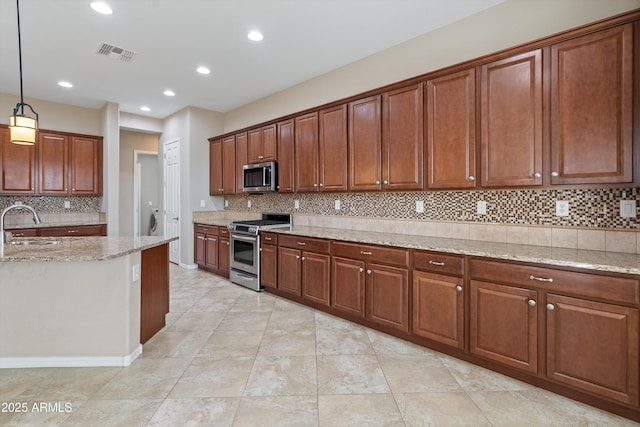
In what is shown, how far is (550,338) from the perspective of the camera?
194 centimetres

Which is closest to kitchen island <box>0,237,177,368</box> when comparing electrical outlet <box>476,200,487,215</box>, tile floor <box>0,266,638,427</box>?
tile floor <box>0,266,638,427</box>

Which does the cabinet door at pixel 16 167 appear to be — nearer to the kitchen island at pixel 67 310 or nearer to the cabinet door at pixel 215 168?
the cabinet door at pixel 215 168

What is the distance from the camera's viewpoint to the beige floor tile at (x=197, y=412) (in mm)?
1710

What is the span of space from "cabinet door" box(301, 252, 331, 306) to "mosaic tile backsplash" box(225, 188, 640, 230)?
2.47 feet

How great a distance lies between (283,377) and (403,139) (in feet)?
7.45

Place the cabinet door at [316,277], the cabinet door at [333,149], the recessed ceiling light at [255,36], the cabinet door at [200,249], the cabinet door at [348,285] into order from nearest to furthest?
the cabinet door at [348,285] → the recessed ceiling light at [255,36] → the cabinet door at [316,277] → the cabinet door at [333,149] → the cabinet door at [200,249]

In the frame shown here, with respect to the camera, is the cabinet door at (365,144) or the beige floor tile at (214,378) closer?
the beige floor tile at (214,378)

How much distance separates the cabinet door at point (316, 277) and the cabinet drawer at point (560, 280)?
1526mm

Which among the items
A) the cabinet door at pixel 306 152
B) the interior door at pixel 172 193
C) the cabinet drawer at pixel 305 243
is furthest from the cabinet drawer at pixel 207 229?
the cabinet door at pixel 306 152

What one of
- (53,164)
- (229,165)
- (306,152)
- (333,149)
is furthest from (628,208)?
(53,164)

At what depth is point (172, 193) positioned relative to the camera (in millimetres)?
5984

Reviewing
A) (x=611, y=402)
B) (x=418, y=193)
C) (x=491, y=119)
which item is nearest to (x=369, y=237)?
(x=418, y=193)

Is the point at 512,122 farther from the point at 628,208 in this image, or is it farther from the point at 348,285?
the point at 348,285

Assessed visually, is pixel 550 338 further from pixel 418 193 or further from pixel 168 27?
pixel 168 27
